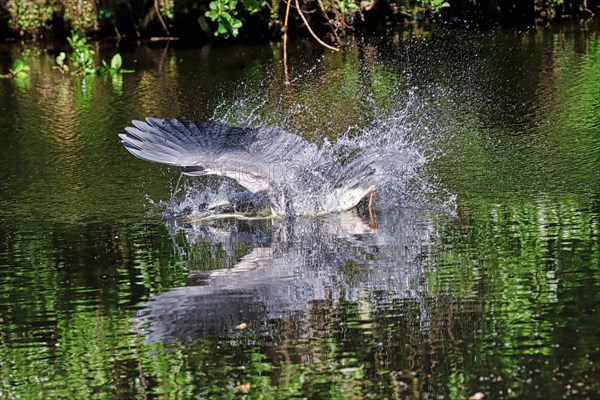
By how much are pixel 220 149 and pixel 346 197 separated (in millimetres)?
1006

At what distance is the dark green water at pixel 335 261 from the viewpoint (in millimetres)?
4902

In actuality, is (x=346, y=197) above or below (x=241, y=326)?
above

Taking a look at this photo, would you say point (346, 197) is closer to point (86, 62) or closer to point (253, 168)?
point (253, 168)

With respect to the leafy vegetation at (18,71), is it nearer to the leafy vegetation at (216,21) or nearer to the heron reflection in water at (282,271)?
the leafy vegetation at (216,21)

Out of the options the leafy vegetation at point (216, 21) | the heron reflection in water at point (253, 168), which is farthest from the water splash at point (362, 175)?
the leafy vegetation at point (216, 21)

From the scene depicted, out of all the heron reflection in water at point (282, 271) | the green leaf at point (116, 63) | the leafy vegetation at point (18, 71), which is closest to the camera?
the heron reflection in water at point (282, 271)

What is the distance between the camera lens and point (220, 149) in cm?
821

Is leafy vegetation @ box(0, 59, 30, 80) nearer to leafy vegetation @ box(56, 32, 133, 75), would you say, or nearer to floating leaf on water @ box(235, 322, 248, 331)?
leafy vegetation @ box(56, 32, 133, 75)

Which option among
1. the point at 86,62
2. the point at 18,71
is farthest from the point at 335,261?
the point at 18,71

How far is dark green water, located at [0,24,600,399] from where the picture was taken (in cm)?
490

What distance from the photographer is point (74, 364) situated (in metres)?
5.23

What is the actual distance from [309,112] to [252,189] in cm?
362

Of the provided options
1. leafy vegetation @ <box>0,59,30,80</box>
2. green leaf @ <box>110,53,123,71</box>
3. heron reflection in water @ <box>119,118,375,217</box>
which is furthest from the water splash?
leafy vegetation @ <box>0,59,30,80</box>

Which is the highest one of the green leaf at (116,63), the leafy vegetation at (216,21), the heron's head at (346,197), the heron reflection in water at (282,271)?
the leafy vegetation at (216,21)
